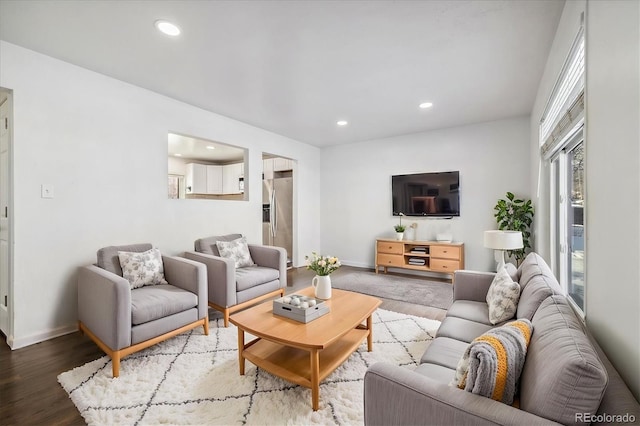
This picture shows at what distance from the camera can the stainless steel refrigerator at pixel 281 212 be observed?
5.76m

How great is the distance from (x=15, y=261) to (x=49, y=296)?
0.40 m

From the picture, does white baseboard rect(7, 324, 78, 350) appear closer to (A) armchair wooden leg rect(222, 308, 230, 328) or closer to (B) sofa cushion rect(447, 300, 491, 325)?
(A) armchair wooden leg rect(222, 308, 230, 328)

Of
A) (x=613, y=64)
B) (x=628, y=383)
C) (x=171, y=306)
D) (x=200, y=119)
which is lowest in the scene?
(x=171, y=306)

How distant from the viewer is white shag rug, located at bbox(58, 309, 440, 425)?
1.61m

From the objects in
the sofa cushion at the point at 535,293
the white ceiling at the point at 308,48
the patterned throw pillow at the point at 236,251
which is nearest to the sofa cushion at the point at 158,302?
the patterned throw pillow at the point at 236,251

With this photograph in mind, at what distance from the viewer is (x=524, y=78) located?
2.93 meters

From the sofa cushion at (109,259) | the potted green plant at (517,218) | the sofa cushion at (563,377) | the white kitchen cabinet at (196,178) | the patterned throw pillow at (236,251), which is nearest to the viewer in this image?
the sofa cushion at (563,377)

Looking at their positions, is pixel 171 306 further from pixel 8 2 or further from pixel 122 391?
pixel 8 2

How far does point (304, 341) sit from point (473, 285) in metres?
1.63

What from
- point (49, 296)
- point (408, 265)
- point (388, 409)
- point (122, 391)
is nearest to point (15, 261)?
point (49, 296)

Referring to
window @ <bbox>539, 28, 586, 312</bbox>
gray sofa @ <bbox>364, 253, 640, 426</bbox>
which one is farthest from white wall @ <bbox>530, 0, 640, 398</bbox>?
window @ <bbox>539, 28, 586, 312</bbox>

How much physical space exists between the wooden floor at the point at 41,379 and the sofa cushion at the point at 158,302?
1.75 feet

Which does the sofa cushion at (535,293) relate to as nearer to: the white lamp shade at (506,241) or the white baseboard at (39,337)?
the white lamp shade at (506,241)

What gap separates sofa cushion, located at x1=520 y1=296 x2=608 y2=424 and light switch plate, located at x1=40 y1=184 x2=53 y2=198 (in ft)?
11.6
